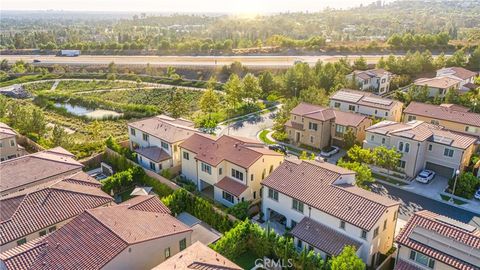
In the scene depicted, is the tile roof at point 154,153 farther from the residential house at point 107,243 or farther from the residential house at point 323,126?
the residential house at point 323,126

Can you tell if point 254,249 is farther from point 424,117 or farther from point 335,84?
point 335,84

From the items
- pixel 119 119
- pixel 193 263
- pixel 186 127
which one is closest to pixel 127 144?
pixel 186 127

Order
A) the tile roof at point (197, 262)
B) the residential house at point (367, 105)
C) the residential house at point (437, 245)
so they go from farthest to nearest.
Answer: the residential house at point (367, 105) < the residential house at point (437, 245) < the tile roof at point (197, 262)

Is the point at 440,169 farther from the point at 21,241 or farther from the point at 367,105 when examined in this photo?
the point at 21,241

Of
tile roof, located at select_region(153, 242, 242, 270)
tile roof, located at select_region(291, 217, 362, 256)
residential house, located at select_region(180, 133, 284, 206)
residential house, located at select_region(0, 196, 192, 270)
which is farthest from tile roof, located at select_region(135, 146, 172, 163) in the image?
tile roof, located at select_region(153, 242, 242, 270)

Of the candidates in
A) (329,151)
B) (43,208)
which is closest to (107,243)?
(43,208)

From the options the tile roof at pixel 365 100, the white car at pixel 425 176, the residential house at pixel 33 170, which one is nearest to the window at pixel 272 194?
the white car at pixel 425 176

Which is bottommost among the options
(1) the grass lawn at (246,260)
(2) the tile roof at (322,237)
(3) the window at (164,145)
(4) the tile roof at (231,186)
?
(1) the grass lawn at (246,260)
